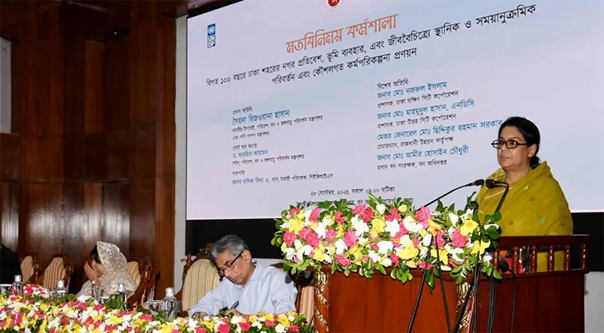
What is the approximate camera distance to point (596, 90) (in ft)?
12.9

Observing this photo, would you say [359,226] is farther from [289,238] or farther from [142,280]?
[142,280]

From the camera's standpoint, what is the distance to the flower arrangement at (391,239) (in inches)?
83.3

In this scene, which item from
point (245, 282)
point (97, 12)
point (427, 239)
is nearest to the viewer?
point (427, 239)

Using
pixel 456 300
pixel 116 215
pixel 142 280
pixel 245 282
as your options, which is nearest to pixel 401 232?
pixel 456 300

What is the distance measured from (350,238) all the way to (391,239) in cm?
15

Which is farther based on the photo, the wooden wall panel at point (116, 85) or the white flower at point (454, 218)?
the wooden wall panel at point (116, 85)

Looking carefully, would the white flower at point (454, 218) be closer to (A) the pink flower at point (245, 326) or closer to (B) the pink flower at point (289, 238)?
(B) the pink flower at point (289, 238)

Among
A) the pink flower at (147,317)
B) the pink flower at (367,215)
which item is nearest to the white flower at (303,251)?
the pink flower at (367,215)

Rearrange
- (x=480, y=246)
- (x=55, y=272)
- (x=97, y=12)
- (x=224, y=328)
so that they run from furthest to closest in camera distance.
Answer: (x=97, y=12)
(x=55, y=272)
(x=224, y=328)
(x=480, y=246)

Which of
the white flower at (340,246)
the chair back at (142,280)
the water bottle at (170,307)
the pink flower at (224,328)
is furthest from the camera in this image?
the chair back at (142,280)

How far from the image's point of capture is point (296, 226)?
8.43ft

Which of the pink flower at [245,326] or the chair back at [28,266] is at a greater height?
the pink flower at [245,326]

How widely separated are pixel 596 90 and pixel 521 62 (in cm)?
52

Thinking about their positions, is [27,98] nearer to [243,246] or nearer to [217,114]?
[217,114]
